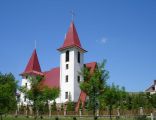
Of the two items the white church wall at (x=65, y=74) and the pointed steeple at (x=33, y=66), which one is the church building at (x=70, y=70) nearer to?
the white church wall at (x=65, y=74)

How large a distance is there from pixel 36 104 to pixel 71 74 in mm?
17401

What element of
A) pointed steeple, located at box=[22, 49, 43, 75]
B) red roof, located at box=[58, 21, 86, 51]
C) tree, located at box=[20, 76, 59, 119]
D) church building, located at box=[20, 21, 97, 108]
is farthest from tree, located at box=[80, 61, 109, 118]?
pointed steeple, located at box=[22, 49, 43, 75]

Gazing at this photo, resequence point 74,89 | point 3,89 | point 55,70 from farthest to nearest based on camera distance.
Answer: point 55,70 < point 74,89 < point 3,89

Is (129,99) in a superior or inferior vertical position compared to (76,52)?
inferior

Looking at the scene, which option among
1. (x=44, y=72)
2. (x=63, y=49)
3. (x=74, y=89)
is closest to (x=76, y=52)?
(x=63, y=49)

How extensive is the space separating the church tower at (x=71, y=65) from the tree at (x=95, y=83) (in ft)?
76.8

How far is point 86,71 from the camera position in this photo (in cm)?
3341

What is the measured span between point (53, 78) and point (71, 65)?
6794 mm

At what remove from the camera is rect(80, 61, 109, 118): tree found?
32.2 meters

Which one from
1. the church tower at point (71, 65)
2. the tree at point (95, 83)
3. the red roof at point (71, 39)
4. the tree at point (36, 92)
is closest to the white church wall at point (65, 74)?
the church tower at point (71, 65)

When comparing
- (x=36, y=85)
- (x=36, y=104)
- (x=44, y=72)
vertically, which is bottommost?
(x=36, y=104)

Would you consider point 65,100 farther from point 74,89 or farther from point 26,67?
point 26,67

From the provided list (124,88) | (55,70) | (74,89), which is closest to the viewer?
(124,88)

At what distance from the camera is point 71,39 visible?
199ft
